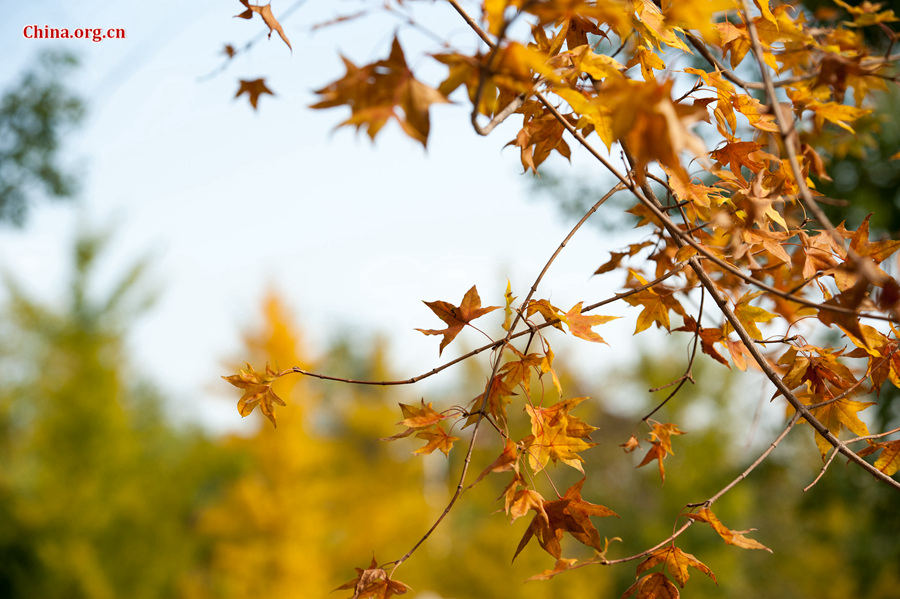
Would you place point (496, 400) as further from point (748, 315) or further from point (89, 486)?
point (89, 486)

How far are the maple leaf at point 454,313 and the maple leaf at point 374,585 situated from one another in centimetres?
27

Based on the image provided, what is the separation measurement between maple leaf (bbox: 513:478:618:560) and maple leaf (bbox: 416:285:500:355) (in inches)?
9.1

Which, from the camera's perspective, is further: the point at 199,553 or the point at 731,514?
the point at 199,553

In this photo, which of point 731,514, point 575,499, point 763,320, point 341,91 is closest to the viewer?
point 341,91

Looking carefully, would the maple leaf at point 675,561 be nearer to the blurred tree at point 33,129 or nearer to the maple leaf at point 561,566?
the maple leaf at point 561,566

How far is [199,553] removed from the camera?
32.7ft

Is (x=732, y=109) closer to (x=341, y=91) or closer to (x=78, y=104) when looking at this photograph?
(x=341, y=91)

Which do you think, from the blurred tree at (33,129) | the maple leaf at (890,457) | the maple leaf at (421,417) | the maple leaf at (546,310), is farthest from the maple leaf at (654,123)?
the blurred tree at (33,129)

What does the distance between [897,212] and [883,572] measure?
2.36 metres

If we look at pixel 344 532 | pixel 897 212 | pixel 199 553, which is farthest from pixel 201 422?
pixel 897 212

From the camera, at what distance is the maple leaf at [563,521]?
761 mm

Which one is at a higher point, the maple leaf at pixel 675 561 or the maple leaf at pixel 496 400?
the maple leaf at pixel 496 400

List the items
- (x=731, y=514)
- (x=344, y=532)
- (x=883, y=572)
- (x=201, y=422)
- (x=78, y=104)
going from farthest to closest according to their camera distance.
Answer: (x=201, y=422), (x=344, y=532), (x=731, y=514), (x=883, y=572), (x=78, y=104)

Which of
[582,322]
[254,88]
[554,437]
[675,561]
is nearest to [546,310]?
[582,322]
